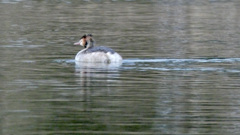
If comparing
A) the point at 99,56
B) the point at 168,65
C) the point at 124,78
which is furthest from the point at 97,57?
the point at 124,78

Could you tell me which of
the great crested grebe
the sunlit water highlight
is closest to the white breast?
the great crested grebe

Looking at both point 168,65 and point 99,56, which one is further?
point 99,56

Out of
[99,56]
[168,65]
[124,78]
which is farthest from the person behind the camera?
[99,56]

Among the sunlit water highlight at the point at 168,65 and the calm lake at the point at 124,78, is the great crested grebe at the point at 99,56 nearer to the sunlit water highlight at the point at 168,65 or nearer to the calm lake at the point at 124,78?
the sunlit water highlight at the point at 168,65

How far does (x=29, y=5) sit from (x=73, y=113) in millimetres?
27896

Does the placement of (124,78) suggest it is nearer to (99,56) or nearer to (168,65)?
(168,65)

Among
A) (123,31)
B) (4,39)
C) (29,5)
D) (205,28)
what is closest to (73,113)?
(4,39)

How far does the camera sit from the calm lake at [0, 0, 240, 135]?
12.0 meters

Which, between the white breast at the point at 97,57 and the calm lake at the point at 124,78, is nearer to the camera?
the calm lake at the point at 124,78

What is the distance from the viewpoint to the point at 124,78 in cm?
1655

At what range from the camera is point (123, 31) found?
90.5 ft

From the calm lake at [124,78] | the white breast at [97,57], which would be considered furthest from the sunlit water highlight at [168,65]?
the white breast at [97,57]

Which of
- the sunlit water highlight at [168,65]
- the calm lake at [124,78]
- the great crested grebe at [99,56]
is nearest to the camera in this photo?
the calm lake at [124,78]

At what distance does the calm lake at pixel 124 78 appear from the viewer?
12.0 m
